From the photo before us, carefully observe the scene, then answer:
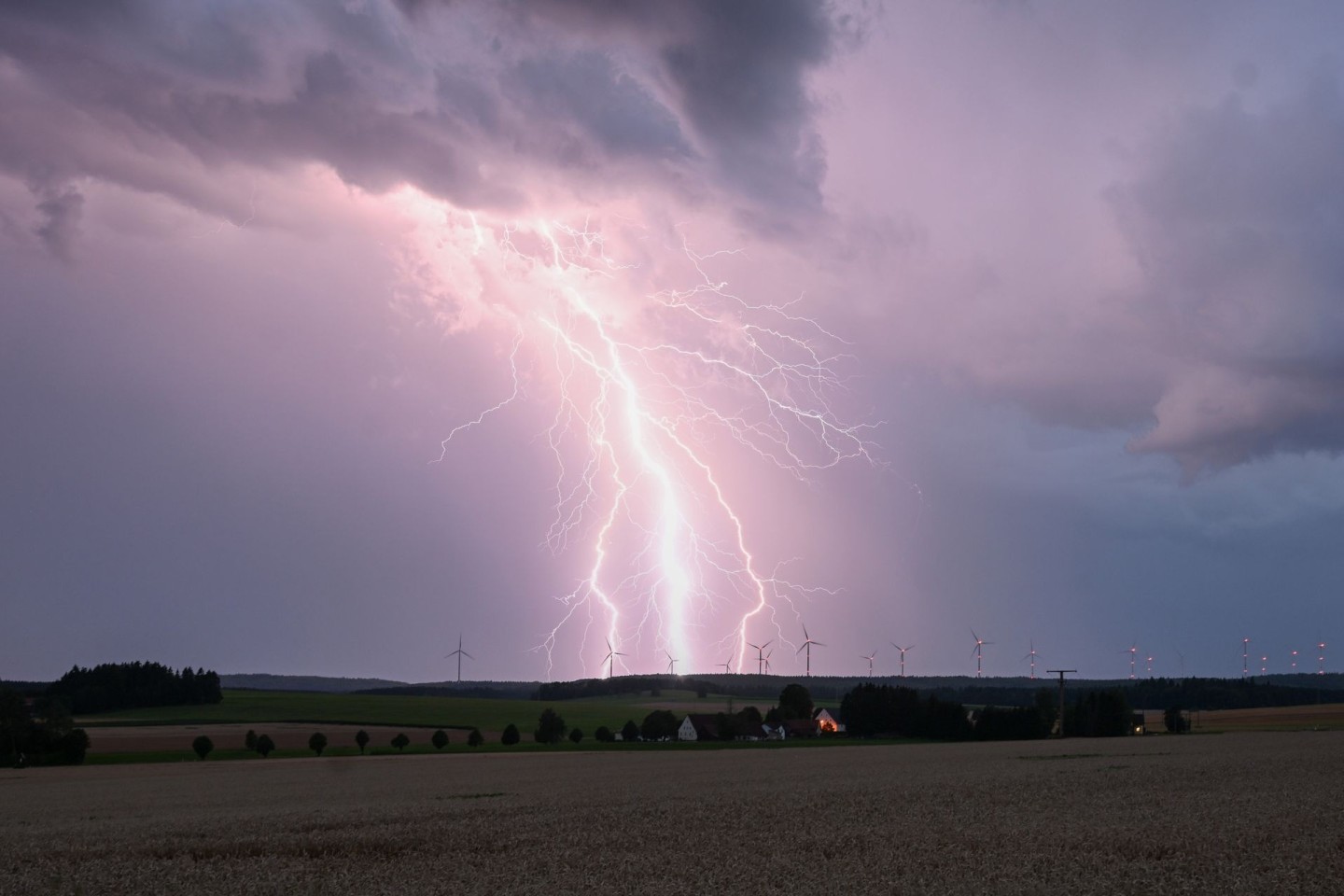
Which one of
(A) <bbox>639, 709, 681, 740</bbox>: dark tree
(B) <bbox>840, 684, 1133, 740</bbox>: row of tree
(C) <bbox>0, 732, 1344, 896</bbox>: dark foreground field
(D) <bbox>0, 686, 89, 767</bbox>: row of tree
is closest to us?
(C) <bbox>0, 732, 1344, 896</bbox>: dark foreground field

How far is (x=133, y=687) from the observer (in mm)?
131875

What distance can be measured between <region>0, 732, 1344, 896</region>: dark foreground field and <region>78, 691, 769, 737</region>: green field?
6934 centimetres

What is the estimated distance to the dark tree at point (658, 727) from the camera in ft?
316

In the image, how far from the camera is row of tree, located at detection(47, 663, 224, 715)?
417 feet

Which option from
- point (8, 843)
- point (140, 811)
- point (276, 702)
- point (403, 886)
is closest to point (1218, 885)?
point (403, 886)

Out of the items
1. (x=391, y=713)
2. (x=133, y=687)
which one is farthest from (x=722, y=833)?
(x=133, y=687)

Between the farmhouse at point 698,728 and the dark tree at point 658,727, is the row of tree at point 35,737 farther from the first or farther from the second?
the farmhouse at point 698,728

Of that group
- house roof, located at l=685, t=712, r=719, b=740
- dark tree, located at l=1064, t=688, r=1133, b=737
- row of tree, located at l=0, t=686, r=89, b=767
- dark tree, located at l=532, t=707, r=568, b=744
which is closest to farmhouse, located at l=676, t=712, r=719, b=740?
house roof, located at l=685, t=712, r=719, b=740

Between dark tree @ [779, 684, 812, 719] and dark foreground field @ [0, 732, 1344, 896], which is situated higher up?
dark foreground field @ [0, 732, 1344, 896]

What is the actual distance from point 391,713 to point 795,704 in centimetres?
4682

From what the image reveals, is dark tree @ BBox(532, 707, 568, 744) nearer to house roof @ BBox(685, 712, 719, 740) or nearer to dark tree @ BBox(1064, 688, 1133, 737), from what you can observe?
house roof @ BBox(685, 712, 719, 740)

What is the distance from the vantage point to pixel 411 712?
12319 cm

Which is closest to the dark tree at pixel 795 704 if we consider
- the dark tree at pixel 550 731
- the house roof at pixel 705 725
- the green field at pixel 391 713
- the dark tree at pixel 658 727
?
the house roof at pixel 705 725

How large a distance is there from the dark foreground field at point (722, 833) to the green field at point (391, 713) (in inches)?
2730
